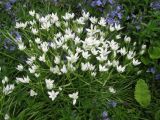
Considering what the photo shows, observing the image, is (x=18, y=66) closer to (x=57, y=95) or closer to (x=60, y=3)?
(x=57, y=95)

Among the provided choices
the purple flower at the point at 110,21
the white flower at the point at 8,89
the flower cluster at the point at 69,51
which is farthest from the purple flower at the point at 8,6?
the white flower at the point at 8,89

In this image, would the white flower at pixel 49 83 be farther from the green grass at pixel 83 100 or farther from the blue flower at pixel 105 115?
the blue flower at pixel 105 115

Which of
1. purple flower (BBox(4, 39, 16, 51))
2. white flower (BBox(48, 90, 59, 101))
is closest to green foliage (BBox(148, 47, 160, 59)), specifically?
white flower (BBox(48, 90, 59, 101))

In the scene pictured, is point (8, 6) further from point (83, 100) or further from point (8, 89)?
point (83, 100)

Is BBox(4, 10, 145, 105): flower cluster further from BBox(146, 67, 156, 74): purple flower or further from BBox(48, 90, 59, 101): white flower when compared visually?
BBox(146, 67, 156, 74): purple flower

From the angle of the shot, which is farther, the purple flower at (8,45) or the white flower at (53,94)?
the purple flower at (8,45)

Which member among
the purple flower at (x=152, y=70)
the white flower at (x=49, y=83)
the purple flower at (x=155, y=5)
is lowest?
the white flower at (x=49, y=83)

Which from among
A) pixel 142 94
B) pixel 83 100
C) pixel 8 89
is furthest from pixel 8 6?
pixel 142 94
